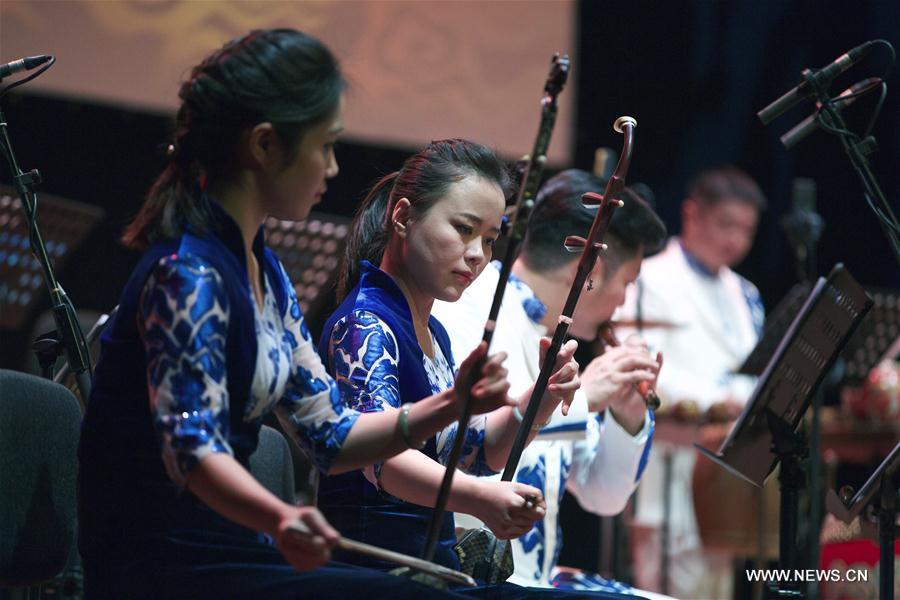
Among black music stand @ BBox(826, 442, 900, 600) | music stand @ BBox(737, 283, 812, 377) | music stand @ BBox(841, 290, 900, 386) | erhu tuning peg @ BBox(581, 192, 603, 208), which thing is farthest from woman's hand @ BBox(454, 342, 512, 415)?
music stand @ BBox(841, 290, 900, 386)

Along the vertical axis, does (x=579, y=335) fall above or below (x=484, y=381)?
below

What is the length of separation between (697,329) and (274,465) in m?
4.12

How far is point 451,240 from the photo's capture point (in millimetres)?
2344

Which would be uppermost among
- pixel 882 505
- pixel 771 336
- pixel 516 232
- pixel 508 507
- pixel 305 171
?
pixel 305 171

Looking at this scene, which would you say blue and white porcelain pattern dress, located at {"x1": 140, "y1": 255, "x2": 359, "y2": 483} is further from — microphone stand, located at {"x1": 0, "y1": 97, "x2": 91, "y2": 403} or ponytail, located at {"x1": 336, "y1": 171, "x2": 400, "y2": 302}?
microphone stand, located at {"x1": 0, "y1": 97, "x2": 91, "y2": 403}

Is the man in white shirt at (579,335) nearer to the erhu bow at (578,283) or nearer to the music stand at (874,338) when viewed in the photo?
the erhu bow at (578,283)

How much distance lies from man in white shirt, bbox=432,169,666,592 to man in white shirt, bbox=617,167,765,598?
261 centimetres

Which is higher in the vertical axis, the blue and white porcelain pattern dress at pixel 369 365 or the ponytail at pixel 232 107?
the ponytail at pixel 232 107

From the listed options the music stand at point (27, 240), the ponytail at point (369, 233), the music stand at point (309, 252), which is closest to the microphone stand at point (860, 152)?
the ponytail at point (369, 233)

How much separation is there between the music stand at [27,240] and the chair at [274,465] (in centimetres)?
155

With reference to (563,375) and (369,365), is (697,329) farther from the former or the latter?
(369,365)

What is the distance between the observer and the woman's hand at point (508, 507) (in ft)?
6.17

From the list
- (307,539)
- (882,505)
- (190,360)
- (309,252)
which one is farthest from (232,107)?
(309,252)

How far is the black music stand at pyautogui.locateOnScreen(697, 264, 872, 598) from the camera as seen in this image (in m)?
2.59
